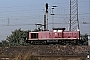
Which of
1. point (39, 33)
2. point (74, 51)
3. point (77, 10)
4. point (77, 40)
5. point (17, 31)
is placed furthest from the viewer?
point (17, 31)

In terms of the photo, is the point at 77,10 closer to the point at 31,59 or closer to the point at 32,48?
the point at 32,48

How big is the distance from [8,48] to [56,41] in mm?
10974

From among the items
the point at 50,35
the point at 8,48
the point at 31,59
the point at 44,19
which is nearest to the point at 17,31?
the point at 44,19

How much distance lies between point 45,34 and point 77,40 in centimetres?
545

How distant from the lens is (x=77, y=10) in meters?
42.9

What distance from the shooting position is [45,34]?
39.8 metres

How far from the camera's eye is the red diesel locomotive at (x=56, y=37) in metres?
37.3

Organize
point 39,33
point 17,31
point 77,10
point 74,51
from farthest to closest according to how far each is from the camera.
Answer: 1. point 17,31
2. point 77,10
3. point 39,33
4. point 74,51

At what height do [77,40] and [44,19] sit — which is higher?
[44,19]

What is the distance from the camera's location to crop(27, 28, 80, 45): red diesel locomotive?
37.3 meters

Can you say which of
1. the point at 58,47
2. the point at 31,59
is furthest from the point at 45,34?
the point at 31,59

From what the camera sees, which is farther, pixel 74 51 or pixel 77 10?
pixel 77 10

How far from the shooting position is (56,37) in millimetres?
38812

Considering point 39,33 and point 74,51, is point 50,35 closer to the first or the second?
point 39,33
